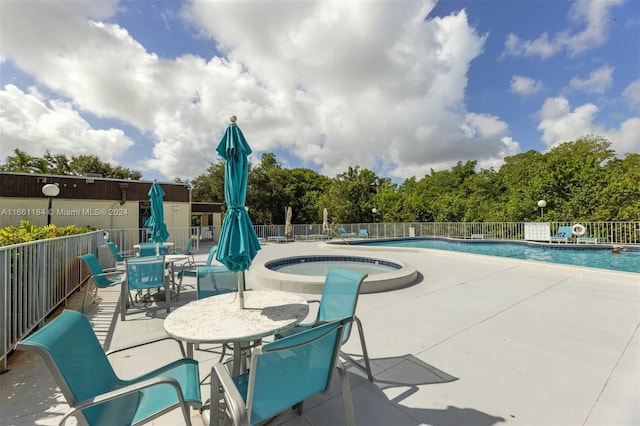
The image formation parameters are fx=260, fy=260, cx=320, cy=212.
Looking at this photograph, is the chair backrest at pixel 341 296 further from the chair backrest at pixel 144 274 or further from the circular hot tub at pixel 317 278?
the chair backrest at pixel 144 274

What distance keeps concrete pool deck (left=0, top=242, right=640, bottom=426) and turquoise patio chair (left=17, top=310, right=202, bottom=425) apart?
0.44 m

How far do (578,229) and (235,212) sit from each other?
1668cm

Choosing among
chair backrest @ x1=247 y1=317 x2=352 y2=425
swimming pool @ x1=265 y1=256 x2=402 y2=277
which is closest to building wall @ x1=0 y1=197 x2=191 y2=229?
swimming pool @ x1=265 y1=256 x2=402 y2=277

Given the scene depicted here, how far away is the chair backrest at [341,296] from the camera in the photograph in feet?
7.43

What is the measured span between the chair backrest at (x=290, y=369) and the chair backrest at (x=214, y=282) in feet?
5.83

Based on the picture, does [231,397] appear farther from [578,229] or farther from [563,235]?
[578,229]

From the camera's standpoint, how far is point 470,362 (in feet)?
8.06

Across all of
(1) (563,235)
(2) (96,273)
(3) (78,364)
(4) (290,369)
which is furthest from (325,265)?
(1) (563,235)

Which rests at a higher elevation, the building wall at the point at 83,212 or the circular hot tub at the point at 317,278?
the building wall at the point at 83,212

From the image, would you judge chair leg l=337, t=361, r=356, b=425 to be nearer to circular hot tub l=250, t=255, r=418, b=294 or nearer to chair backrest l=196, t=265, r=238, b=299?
chair backrest l=196, t=265, r=238, b=299

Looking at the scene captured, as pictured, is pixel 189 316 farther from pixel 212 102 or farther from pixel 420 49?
pixel 212 102

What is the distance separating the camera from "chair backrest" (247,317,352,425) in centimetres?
120

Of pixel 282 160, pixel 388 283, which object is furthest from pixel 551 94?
pixel 282 160

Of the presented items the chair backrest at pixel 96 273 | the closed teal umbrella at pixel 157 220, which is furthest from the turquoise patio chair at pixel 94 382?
the closed teal umbrella at pixel 157 220
